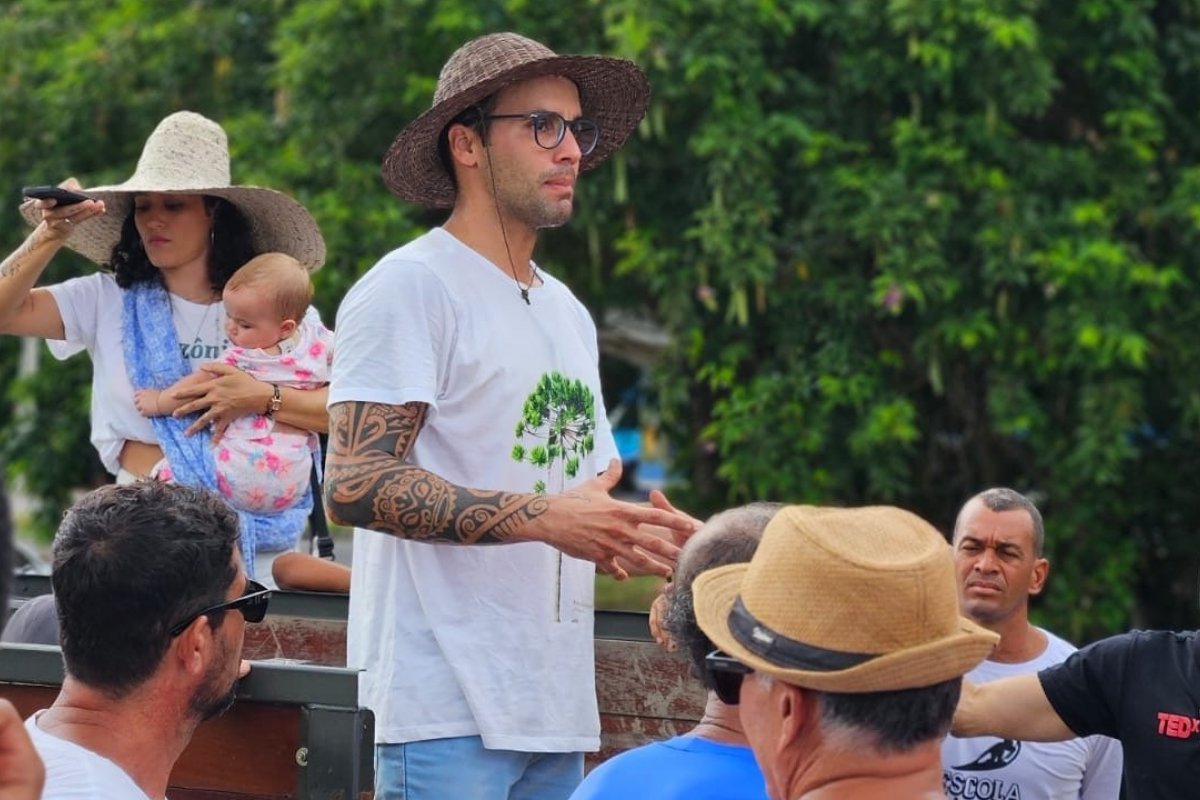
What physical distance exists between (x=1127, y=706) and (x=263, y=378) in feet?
7.03

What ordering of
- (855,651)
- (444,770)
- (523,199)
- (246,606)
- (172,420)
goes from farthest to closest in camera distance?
(172,420) < (523,199) < (444,770) < (246,606) < (855,651)

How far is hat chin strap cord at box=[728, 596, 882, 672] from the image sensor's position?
2232mm

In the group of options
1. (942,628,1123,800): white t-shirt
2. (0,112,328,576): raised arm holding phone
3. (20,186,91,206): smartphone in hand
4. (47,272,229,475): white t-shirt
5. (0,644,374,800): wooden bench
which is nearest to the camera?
(0,644,374,800): wooden bench

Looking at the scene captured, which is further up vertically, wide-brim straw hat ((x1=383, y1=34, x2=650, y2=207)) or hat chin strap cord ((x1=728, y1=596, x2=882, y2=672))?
wide-brim straw hat ((x1=383, y1=34, x2=650, y2=207))

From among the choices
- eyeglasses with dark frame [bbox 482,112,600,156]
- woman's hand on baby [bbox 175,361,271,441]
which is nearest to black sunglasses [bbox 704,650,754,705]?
eyeglasses with dark frame [bbox 482,112,600,156]

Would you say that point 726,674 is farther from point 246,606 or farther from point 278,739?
point 278,739

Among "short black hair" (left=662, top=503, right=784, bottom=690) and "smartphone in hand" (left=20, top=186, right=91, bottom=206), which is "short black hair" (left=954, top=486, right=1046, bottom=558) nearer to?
"short black hair" (left=662, top=503, right=784, bottom=690)

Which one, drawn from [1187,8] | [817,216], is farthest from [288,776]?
[1187,8]

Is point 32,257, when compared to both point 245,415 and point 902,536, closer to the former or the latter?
point 245,415

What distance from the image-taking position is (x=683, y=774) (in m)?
2.72

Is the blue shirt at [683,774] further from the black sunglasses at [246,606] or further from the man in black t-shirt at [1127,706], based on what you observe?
the man in black t-shirt at [1127,706]

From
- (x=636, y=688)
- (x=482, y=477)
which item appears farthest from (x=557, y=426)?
(x=636, y=688)

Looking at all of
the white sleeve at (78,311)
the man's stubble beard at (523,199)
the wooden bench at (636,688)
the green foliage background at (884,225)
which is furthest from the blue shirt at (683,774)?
the green foliage background at (884,225)

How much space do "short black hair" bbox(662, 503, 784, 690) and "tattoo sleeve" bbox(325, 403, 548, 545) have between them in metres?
0.48
